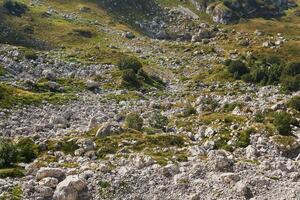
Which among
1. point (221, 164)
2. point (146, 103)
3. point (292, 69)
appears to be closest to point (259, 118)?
point (146, 103)

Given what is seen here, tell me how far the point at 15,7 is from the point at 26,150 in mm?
98563

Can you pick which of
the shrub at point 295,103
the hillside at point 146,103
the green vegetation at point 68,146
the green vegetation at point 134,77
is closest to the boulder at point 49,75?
the hillside at point 146,103

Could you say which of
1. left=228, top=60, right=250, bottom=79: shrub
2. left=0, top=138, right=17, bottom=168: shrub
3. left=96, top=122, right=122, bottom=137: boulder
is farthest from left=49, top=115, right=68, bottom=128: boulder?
left=228, top=60, right=250, bottom=79: shrub

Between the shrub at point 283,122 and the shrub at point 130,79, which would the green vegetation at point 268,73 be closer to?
the shrub at point 130,79

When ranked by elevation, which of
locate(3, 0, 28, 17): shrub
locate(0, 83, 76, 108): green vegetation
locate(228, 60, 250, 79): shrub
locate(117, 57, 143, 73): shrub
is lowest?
locate(3, 0, 28, 17): shrub

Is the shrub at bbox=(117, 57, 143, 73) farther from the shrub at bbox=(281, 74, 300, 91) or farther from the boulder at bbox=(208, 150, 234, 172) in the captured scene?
the boulder at bbox=(208, 150, 234, 172)

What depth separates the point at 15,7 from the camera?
416 feet

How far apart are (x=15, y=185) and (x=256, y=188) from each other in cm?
1393

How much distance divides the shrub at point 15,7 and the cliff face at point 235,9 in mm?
60871

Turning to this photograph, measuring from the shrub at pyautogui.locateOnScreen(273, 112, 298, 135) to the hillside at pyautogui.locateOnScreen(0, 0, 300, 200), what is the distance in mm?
181

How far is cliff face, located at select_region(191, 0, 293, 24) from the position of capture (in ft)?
508

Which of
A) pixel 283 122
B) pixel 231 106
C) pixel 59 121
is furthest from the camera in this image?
pixel 231 106

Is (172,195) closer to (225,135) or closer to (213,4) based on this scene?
(225,135)

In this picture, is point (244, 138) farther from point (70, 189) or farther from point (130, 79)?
point (130, 79)
